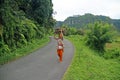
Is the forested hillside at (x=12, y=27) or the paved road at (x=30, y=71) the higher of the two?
the forested hillside at (x=12, y=27)

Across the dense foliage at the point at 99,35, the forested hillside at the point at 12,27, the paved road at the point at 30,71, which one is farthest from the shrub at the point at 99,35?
the paved road at the point at 30,71

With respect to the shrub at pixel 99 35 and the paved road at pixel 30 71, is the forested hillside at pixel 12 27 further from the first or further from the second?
the shrub at pixel 99 35

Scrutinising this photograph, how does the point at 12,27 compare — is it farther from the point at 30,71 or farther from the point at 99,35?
the point at 99,35

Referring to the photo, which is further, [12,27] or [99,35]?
[99,35]

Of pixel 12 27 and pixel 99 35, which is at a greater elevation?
pixel 12 27

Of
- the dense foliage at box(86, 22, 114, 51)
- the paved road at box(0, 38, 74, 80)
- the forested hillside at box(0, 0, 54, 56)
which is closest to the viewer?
the paved road at box(0, 38, 74, 80)

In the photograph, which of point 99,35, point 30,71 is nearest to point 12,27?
point 30,71

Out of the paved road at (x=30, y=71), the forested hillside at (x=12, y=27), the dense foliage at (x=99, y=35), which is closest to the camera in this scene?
the paved road at (x=30, y=71)

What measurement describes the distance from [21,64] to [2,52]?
9.14ft

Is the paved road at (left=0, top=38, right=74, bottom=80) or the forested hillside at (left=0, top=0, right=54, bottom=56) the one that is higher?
the forested hillside at (left=0, top=0, right=54, bottom=56)

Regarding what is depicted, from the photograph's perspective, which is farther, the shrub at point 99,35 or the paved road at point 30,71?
the shrub at point 99,35

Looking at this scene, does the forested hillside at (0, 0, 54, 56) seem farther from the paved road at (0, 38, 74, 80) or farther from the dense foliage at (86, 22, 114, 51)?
the dense foliage at (86, 22, 114, 51)

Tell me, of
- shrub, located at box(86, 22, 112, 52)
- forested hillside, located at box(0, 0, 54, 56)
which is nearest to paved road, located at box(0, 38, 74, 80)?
forested hillside, located at box(0, 0, 54, 56)

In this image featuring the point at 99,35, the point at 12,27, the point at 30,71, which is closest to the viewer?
the point at 30,71
